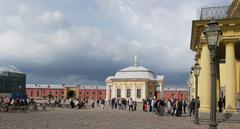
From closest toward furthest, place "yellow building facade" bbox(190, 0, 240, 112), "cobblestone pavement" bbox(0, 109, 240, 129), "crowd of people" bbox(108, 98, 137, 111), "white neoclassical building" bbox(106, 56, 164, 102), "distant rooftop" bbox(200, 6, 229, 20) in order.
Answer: "cobblestone pavement" bbox(0, 109, 240, 129) → "yellow building facade" bbox(190, 0, 240, 112) → "distant rooftop" bbox(200, 6, 229, 20) → "crowd of people" bbox(108, 98, 137, 111) → "white neoclassical building" bbox(106, 56, 164, 102)

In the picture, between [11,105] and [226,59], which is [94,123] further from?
[11,105]

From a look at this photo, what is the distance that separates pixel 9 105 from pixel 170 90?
113865mm

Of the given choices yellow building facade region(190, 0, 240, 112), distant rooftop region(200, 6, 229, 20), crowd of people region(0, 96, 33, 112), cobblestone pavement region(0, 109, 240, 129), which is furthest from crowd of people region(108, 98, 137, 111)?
cobblestone pavement region(0, 109, 240, 129)

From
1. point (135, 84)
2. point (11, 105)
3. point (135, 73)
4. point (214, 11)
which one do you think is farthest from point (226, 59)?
point (135, 73)

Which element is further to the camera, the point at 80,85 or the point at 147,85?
the point at 80,85

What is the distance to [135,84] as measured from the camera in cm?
11794

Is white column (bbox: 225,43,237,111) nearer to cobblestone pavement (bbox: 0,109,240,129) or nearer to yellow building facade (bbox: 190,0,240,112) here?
yellow building facade (bbox: 190,0,240,112)

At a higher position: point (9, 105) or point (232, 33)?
point (232, 33)

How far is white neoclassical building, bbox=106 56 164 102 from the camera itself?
11731cm

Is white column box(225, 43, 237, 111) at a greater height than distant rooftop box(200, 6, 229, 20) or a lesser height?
lesser

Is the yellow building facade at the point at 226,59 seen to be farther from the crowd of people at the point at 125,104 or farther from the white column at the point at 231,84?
the crowd of people at the point at 125,104

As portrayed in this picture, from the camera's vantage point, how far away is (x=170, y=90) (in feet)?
493

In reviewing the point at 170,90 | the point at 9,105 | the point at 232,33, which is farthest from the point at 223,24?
the point at 170,90

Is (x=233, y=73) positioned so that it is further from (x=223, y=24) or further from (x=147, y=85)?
(x=147, y=85)
